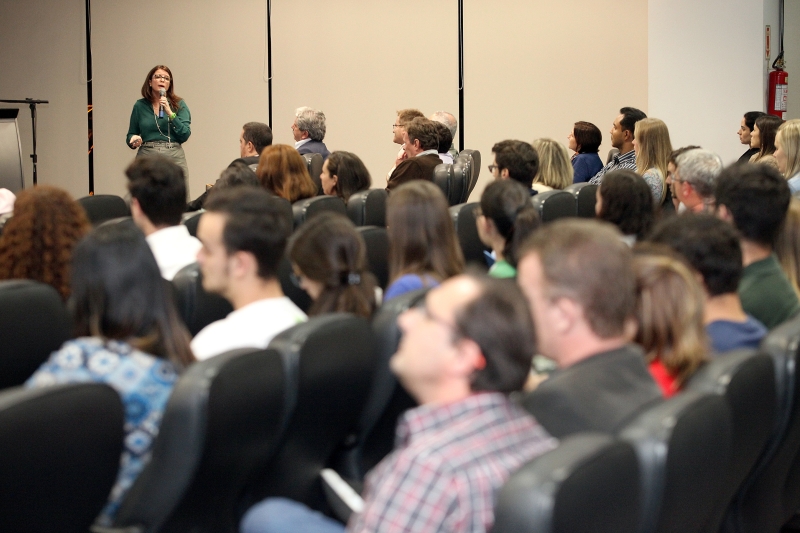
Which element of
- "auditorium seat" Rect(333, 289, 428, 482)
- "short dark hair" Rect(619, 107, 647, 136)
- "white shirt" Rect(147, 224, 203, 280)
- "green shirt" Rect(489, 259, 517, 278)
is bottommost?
"auditorium seat" Rect(333, 289, 428, 482)

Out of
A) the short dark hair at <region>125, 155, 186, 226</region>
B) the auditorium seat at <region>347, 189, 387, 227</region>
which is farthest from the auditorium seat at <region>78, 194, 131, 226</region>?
the auditorium seat at <region>347, 189, 387, 227</region>

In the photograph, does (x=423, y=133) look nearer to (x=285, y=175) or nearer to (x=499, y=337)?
(x=285, y=175)

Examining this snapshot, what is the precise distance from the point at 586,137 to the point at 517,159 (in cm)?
205

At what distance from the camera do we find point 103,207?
4680 mm

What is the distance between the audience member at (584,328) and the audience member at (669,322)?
0.33 feet

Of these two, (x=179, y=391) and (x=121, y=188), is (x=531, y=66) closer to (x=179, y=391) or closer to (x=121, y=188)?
(x=121, y=188)

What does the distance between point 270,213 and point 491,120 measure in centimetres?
790

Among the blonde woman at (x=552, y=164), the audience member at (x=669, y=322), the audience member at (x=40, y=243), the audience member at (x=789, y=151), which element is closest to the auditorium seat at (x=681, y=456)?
the audience member at (x=669, y=322)

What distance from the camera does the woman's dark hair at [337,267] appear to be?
8.82ft

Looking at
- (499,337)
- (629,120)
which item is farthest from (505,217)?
(629,120)

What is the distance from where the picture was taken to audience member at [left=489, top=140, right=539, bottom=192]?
16.7 feet

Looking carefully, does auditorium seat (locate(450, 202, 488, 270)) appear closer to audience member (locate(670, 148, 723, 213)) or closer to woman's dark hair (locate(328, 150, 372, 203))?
audience member (locate(670, 148, 723, 213))

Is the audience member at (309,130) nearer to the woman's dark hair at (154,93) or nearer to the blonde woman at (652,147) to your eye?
the woman's dark hair at (154,93)

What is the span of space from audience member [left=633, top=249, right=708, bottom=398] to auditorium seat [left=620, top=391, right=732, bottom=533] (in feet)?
1.18
